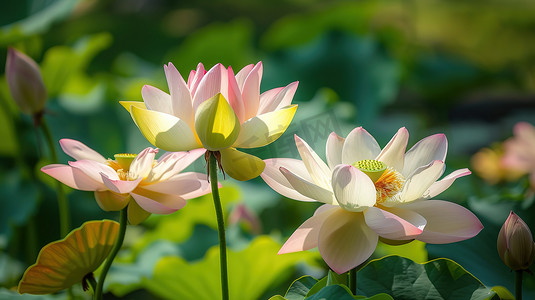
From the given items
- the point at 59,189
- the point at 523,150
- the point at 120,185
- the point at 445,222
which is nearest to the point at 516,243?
the point at 445,222

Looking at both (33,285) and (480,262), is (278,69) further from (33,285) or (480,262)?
(33,285)

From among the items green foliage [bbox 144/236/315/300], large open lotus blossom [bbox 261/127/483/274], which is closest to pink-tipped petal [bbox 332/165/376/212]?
large open lotus blossom [bbox 261/127/483/274]

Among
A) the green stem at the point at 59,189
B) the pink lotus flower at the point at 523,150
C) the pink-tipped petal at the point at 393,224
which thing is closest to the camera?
the pink-tipped petal at the point at 393,224

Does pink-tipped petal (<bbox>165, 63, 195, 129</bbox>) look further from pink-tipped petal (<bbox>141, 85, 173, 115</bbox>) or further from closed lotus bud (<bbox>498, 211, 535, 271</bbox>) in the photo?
closed lotus bud (<bbox>498, 211, 535, 271</bbox>)

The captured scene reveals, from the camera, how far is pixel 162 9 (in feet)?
18.0

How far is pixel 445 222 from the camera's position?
35cm

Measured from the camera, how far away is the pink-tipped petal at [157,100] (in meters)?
0.36

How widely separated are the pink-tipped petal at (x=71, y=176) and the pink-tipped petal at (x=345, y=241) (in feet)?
0.51

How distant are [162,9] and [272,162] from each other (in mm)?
5390

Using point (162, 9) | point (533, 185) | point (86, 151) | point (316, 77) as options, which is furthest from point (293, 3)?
point (86, 151)

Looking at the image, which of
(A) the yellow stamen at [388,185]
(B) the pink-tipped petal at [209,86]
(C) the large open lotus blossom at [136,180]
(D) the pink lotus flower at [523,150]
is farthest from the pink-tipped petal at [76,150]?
(D) the pink lotus flower at [523,150]

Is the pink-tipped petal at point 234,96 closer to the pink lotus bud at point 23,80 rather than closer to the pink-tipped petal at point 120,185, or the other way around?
the pink-tipped petal at point 120,185

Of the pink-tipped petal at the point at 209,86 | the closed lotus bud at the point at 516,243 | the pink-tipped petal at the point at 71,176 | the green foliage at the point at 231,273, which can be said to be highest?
the pink-tipped petal at the point at 209,86

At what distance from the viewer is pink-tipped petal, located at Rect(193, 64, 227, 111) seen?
0.35m
